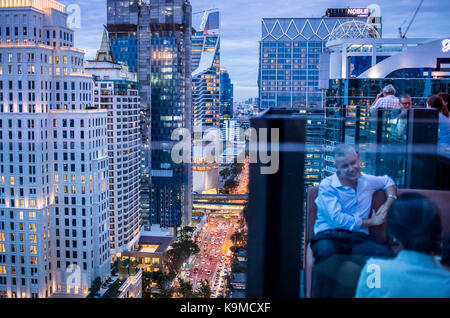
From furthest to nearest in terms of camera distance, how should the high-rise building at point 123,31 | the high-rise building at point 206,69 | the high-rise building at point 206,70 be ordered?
the high-rise building at point 206,70 → the high-rise building at point 206,69 → the high-rise building at point 123,31

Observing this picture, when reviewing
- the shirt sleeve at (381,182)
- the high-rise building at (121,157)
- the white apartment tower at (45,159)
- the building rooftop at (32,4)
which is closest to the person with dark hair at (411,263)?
the shirt sleeve at (381,182)

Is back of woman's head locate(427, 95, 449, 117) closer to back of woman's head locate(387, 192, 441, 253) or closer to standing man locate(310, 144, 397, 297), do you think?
standing man locate(310, 144, 397, 297)

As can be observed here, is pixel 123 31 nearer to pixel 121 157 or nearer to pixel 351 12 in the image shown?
pixel 121 157

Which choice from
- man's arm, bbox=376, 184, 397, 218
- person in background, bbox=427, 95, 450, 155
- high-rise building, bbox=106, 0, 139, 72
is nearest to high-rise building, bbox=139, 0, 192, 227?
high-rise building, bbox=106, 0, 139, 72

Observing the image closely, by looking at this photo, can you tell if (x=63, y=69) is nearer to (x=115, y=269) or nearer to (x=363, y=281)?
(x=115, y=269)

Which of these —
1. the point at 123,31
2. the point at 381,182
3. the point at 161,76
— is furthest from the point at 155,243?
the point at 381,182

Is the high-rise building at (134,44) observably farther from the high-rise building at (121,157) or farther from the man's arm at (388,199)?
the man's arm at (388,199)
